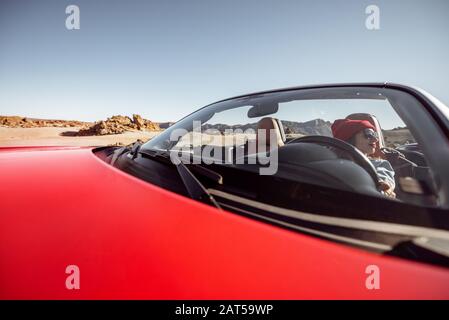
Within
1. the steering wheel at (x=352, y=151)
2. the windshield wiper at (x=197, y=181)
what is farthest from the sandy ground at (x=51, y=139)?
the steering wheel at (x=352, y=151)

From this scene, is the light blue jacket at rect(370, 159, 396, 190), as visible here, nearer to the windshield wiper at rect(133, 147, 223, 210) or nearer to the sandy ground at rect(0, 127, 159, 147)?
the windshield wiper at rect(133, 147, 223, 210)

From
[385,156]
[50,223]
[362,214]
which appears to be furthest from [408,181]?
[385,156]

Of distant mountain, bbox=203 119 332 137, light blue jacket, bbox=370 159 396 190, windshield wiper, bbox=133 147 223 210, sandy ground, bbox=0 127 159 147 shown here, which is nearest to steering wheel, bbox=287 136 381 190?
windshield wiper, bbox=133 147 223 210

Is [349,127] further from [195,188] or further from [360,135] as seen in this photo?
[195,188]

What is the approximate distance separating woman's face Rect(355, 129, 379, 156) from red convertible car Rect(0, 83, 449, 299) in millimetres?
1193

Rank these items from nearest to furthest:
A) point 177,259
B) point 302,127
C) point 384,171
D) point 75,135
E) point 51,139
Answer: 1. point 177,259
2. point 384,171
3. point 302,127
4. point 51,139
5. point 75,135

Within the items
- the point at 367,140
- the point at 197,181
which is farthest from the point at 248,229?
the point at 367,140

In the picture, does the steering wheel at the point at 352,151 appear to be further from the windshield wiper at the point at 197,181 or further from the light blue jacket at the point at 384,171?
the light blue jacket at the point at 384,171

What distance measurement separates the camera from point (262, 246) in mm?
728

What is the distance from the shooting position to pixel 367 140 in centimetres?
236

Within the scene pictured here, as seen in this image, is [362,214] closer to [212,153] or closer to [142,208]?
[142,208]

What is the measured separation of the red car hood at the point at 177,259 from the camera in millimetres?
618

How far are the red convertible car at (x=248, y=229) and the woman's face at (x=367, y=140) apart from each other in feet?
3.92

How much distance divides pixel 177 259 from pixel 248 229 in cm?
25
